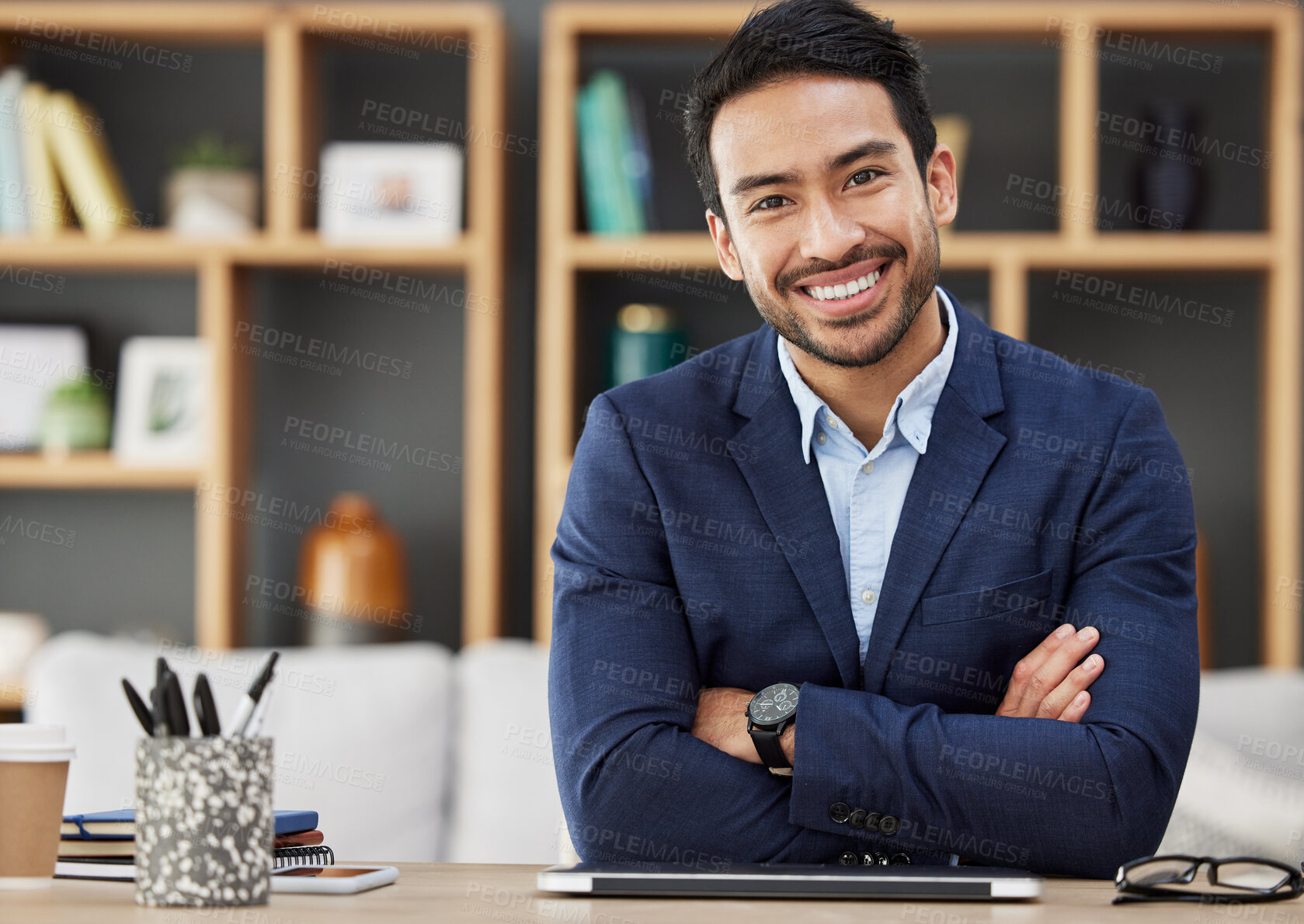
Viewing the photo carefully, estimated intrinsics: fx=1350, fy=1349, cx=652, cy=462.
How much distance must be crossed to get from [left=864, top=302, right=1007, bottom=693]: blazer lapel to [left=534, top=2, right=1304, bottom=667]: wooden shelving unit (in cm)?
142

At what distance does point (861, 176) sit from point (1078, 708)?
2.19 feet

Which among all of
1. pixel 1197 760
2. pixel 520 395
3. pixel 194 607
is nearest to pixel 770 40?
pixel 1197 760

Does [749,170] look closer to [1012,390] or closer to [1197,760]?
[1012,390]

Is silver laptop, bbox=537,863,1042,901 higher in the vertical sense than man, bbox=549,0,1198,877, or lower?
lower

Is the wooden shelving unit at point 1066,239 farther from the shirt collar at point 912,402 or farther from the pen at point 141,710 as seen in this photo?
the pen at point 141,710

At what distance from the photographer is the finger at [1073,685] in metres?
1.48

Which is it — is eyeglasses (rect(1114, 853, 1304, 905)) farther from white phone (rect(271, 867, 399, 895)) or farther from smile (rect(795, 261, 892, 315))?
smile (rect(795, 261, 892, 315))

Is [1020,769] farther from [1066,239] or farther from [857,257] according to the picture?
[1066,239]

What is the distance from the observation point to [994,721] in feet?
4.59

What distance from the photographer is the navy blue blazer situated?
138cm

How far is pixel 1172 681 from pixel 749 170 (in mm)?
761

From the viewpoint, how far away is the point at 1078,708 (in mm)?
1477
